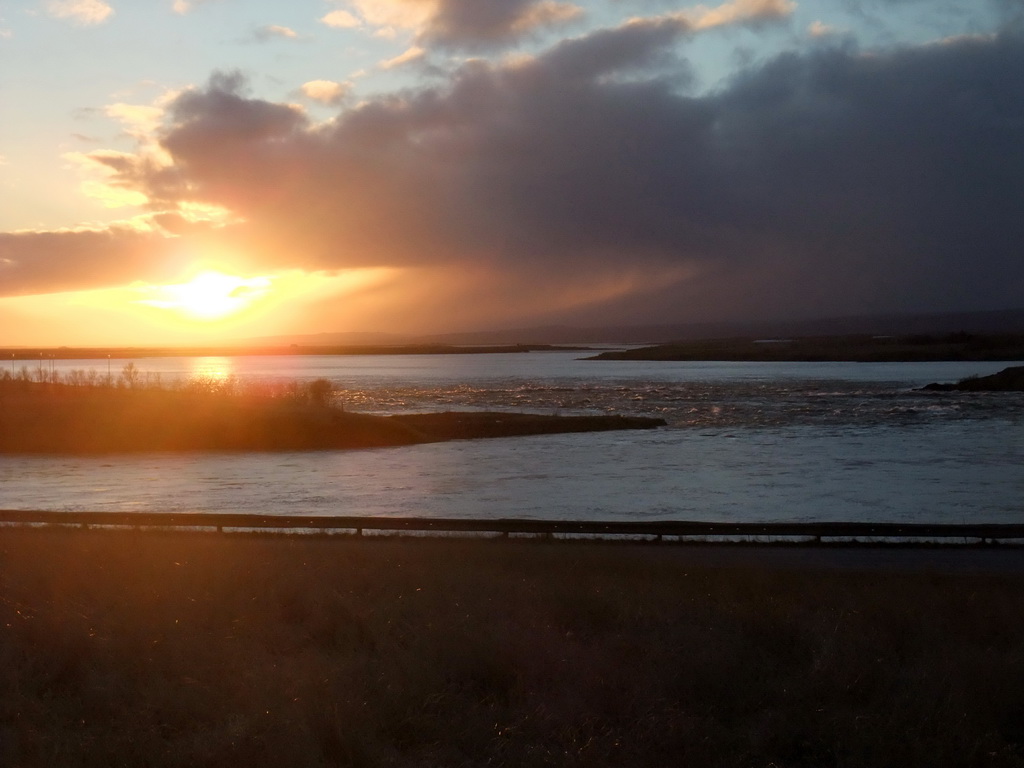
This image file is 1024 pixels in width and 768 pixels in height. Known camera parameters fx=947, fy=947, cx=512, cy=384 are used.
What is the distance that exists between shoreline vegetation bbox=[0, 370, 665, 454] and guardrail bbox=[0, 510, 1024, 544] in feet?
96.8

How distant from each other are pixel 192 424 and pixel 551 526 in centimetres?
3715

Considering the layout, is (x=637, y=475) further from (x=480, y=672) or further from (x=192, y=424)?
(x=480, y=672)

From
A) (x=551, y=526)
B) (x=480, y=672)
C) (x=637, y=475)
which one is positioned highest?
(x=480, y=672)

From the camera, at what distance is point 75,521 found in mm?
20906

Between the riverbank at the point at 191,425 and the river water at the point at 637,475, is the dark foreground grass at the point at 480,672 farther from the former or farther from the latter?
the riverbank at the point at 191,425

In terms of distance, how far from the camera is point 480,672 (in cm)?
787

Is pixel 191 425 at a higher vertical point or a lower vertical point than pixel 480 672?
lower

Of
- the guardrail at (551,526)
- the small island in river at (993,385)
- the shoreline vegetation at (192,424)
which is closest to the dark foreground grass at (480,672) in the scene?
the guardrail at (551,526)

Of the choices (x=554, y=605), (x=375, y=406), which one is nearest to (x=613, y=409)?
(x=375, y=406)

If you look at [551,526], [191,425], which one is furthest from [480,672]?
[191,425]

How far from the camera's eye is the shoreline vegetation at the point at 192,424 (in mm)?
50250

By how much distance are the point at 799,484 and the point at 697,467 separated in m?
5.84

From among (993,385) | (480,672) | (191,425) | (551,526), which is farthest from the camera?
(993,385)

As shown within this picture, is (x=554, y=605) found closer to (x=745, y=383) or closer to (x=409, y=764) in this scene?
(x=409, y=764)
